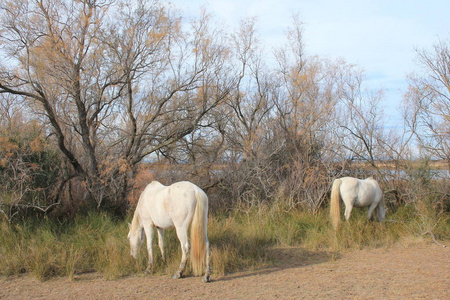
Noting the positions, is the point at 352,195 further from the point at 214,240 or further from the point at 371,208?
the point at 214,240

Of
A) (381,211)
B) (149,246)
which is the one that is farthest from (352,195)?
(149,246)

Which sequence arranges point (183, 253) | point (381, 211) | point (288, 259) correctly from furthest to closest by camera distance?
point (381, 211)
point (288, 259)
point (183, 253)

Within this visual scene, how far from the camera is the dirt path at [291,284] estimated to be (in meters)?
4.81

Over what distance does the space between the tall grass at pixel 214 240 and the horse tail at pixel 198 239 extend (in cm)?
45

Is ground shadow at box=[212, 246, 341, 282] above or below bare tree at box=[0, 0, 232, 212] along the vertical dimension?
below

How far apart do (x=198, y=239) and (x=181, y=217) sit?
1.48ft

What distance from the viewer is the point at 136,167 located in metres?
9.97

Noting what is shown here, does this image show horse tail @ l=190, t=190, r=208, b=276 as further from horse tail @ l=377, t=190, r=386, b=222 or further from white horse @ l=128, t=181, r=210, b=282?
horse tail @ l=377, t=190, r=386, b=222

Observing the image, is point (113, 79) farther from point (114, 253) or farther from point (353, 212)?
point (353, 212)

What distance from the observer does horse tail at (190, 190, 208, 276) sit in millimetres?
5395

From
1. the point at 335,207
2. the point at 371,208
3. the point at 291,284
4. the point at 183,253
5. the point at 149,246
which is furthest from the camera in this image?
the point at 371,208

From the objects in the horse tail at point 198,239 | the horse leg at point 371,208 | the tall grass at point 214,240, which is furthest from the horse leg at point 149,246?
the horse leg at point 371,208

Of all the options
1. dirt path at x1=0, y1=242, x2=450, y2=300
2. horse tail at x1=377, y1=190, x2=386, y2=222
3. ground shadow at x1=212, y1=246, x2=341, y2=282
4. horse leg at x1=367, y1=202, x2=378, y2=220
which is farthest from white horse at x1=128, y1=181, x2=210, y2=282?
horse tail at x1=377, y1=190, x2=386, y2=222

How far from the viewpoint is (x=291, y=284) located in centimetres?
529
